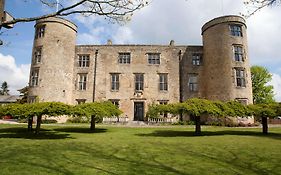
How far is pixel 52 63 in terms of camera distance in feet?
102

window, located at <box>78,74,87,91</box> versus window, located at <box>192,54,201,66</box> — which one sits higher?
window, located at <box>192,54,201,66</box>

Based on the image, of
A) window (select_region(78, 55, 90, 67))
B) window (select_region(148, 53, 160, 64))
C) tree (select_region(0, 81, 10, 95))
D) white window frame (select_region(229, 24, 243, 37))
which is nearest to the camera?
white window frame (select_region(229, 24, 243, 37))

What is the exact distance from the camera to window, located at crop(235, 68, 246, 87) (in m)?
30.3

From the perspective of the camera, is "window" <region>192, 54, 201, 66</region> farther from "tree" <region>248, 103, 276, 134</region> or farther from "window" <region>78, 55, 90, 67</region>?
"tree" <region>248, 103, 276, 134</region>

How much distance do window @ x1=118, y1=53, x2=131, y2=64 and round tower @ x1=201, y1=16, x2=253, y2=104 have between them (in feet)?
36.1

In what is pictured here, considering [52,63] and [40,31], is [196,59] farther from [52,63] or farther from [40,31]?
[40,31]

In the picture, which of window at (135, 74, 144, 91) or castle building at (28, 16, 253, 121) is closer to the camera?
castle building at (28, 16, 253, 121)

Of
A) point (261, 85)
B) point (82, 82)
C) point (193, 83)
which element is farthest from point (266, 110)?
point (261, 85)

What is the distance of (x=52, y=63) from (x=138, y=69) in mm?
11382

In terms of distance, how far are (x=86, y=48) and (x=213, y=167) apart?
98.5ft

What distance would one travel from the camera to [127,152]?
9.92m

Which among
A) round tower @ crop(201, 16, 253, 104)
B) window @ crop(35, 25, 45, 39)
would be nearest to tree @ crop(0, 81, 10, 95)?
window @ crop(35, 25, 45, 39)

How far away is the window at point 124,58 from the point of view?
3431 centimetres

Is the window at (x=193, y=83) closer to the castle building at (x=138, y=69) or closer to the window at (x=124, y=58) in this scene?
the castle building at (x=138, y=69)
